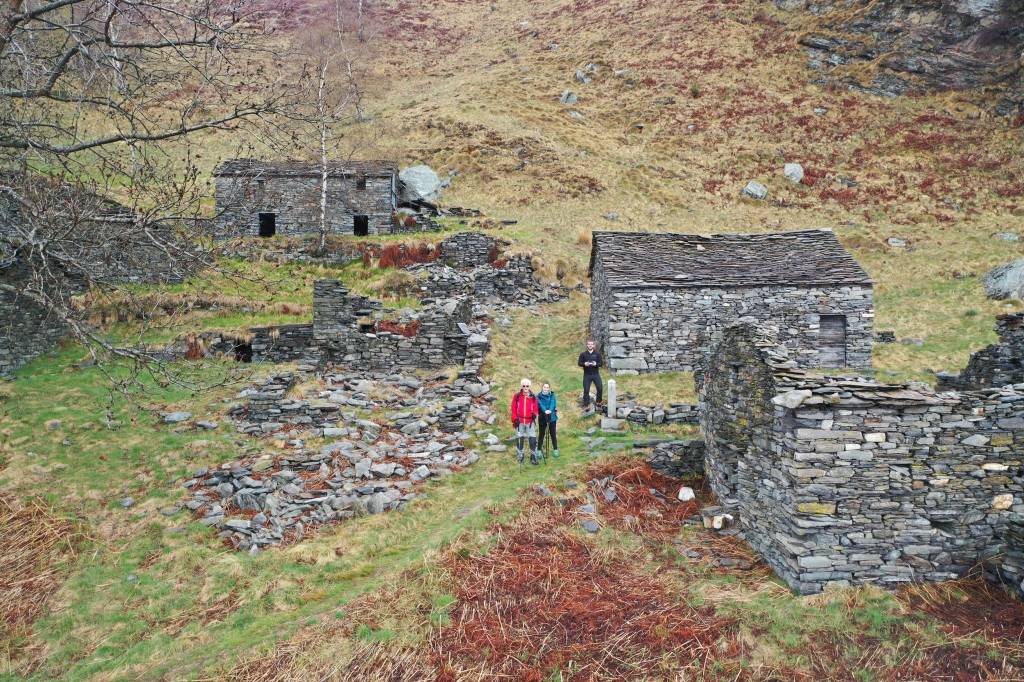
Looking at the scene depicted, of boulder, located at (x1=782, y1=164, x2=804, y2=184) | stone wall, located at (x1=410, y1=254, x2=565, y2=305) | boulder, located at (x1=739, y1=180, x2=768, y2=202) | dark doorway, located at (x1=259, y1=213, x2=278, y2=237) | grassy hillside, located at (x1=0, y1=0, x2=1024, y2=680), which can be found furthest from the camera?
boulder, located at (x1=782, y1=164, x2=804, y2=184)

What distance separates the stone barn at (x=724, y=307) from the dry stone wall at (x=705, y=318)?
4 centimetres

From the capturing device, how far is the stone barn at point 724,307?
68.1 ft

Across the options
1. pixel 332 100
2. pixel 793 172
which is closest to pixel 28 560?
pixel 332 100

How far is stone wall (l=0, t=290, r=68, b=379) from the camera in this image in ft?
60.7

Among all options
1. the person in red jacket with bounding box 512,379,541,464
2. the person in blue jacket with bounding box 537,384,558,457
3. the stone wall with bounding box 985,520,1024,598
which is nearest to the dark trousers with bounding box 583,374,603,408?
the person in blue jacket with bounding box 537,384,558,457

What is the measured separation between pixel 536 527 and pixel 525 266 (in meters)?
21.1

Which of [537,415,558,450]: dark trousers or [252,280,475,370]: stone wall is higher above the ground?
[252,280,475,370]: stone wall

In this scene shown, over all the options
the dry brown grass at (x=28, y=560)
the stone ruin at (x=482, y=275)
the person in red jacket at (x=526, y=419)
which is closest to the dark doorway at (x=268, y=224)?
the stone ruin at (x=482, y=275)

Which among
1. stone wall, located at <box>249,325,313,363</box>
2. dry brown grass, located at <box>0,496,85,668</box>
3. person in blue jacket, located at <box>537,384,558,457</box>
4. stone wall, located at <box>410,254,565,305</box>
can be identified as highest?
stone wall, located at <box>410,254,565,305</box>

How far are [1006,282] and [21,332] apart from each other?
131 ft

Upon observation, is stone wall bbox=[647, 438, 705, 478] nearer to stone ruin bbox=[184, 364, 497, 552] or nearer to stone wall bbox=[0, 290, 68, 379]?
stone ruin bbox=[184, 364, 497, 552]

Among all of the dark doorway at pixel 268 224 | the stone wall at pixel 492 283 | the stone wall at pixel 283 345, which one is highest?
the dark doorway at pixel 268 224

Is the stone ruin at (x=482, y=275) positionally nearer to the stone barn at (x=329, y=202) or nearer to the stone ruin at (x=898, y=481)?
the stone barn at (x=329, y=202)

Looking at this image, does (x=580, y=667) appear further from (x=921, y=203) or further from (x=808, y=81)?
(x=808, y=81)
